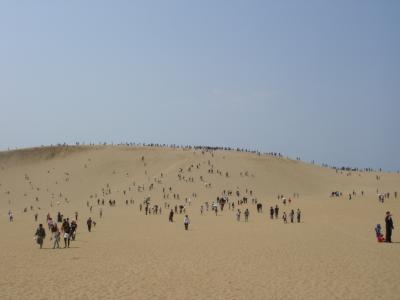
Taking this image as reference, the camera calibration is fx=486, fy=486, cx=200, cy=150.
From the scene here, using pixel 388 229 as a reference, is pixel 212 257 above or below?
below

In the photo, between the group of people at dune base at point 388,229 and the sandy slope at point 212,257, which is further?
the group of people at dune base at point 388,229

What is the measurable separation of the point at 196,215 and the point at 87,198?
23777 mm

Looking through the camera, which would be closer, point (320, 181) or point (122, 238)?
point (122, 238)

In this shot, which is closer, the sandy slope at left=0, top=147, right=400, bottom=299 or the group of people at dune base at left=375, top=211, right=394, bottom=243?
the sandy slope at left=0, top=147, right=400, bottom=299

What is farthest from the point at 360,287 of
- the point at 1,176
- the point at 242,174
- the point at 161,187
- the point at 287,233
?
the point at 1,176

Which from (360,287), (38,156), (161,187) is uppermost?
(38,156)

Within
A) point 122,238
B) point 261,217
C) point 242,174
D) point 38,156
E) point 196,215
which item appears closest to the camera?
point 122,238

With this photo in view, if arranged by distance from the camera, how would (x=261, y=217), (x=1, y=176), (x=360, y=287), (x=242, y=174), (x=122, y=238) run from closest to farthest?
(x=360, y=287) < (x=122, y=238) < (x=261, y=217) < (x=242, y=174) < (x=1, y=176)

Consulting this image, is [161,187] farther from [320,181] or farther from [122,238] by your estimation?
[122,238]

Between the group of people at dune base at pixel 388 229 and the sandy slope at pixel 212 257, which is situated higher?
the group of people at dune base at pixel 388 229

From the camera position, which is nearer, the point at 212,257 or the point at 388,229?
the point at 212,257

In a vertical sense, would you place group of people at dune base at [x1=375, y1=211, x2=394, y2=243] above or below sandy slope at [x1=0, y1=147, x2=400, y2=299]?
above

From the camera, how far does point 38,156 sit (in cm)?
8756

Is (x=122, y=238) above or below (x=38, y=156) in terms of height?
below
